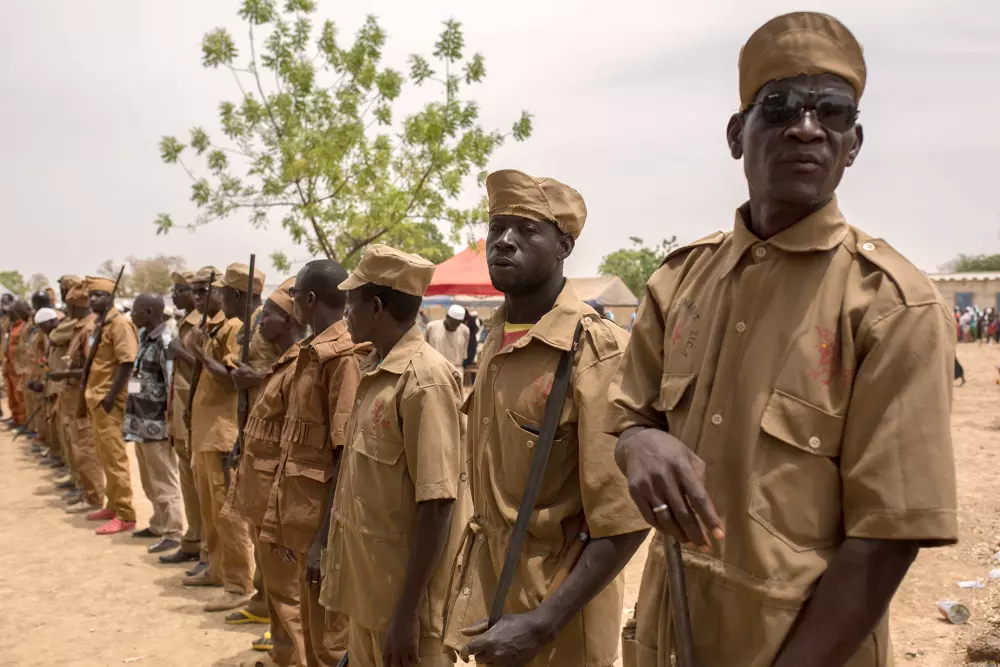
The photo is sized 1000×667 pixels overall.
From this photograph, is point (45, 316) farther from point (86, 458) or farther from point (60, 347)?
point (86, 458)

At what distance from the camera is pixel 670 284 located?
182 cm

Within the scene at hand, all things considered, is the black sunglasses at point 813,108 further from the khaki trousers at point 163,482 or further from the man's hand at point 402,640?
the khaki trousers at point 163,482

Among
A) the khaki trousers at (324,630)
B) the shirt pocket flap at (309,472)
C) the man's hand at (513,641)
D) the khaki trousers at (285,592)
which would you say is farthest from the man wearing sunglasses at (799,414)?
the khaki trousers at (285,592)

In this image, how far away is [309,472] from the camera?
4281mm

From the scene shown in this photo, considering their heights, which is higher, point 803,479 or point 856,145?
point 856,145

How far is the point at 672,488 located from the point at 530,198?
65.6 inches

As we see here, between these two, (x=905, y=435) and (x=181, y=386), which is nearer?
(x=905, y=435)

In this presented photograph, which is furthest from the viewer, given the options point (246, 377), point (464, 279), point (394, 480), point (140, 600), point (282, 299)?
point (464, 279)

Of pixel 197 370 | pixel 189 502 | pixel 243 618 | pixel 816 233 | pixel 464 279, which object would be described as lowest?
pixel 243 618

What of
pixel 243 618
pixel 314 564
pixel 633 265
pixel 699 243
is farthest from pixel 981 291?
pixel 699 243

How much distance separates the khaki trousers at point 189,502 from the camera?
7414 mm

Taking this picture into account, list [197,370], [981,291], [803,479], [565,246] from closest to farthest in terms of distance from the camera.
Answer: [803,479], [565,246], [197,370], [981,291]

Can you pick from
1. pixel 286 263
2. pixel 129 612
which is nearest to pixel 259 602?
pixel 129 612

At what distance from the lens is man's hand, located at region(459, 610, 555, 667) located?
237 centimetres
